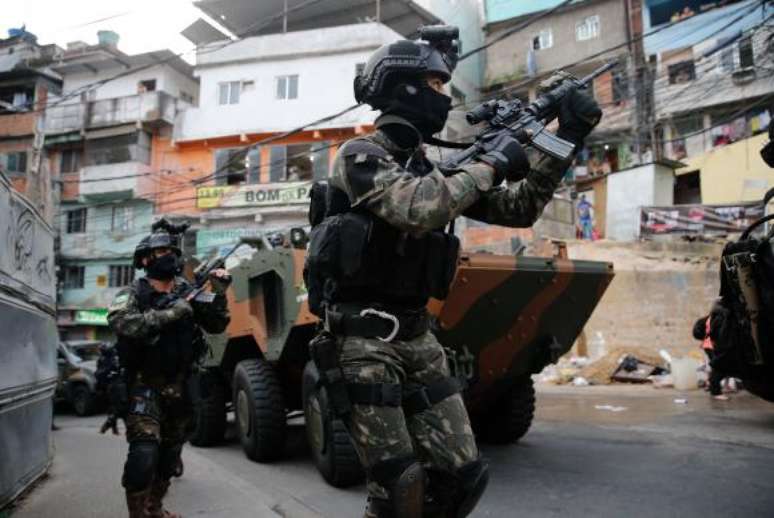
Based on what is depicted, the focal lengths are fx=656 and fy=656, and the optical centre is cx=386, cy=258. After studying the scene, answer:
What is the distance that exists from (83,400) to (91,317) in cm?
1469

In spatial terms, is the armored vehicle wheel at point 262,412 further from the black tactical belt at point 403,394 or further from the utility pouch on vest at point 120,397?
the black tactical belt at point 403,394

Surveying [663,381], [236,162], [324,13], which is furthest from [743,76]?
[236,162]

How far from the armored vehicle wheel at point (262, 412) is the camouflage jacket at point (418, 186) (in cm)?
325

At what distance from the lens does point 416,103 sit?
2.32 metres

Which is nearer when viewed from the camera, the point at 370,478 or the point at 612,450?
the point at 370,478

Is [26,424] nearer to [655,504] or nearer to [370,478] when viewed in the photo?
[370,478]

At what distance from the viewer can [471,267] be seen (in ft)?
13.8

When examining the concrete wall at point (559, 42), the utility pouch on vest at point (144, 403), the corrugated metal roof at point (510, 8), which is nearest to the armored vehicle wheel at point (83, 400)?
the utility pouch on vest at point (144, 403)

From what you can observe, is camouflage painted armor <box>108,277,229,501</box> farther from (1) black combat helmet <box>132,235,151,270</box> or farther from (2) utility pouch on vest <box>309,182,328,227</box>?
(2) utility pouch on vest <box>309,182,328,227</box>

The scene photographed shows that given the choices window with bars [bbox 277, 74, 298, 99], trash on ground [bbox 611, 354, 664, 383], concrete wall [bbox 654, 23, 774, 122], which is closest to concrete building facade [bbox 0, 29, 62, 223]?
window with bars [bbox 277, 74, 298, 99]

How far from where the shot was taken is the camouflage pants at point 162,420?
3.37 metres

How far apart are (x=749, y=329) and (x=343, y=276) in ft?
7.13

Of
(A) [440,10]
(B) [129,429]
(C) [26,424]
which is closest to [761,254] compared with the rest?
(B) [129,429]

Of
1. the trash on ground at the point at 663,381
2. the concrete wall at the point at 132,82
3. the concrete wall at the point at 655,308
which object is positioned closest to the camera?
the trash on ground at the point at 663,381
